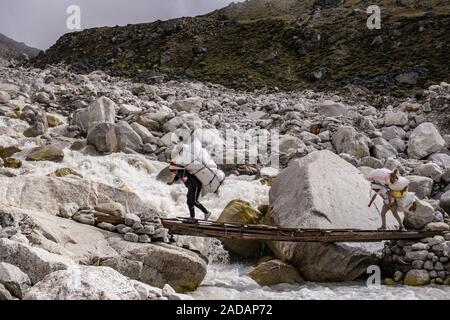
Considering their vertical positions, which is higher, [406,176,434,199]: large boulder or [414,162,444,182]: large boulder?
[414,162,444,182]: large boulder

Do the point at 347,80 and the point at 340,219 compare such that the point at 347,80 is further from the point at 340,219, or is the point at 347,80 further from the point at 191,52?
the point at 340,219

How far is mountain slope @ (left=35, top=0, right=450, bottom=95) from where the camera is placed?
47469 mm

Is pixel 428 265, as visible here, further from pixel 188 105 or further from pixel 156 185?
pixel 188 105

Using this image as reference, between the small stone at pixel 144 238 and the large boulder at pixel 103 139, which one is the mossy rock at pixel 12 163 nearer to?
the large boulder at pixel 103 139

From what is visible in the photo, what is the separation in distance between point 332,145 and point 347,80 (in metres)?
27.7

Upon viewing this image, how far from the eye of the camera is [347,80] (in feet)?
151

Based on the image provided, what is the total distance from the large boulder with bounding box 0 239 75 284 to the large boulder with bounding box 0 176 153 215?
8.65 feet

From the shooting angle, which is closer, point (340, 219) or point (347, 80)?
point (340, 219)

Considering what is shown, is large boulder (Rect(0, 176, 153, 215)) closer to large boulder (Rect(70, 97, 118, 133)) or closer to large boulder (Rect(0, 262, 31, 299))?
large boulder (Rect(0, 262, 31, 299))

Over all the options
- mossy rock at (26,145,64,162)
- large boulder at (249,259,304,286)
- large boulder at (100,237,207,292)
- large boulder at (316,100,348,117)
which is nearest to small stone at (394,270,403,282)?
large boulder at (249,259,304,286)

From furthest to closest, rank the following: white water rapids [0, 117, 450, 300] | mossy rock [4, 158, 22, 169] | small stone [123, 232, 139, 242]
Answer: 1. mossy rock [4, 158, 22, 169]
2. small stone [123, 232, 139, 242]
3. white water rapids [0, 117, 450, 300]

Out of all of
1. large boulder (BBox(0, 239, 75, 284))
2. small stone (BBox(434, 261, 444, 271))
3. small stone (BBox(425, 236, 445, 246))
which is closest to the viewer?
large boulder (BBox(0, 239, 75, 284))
